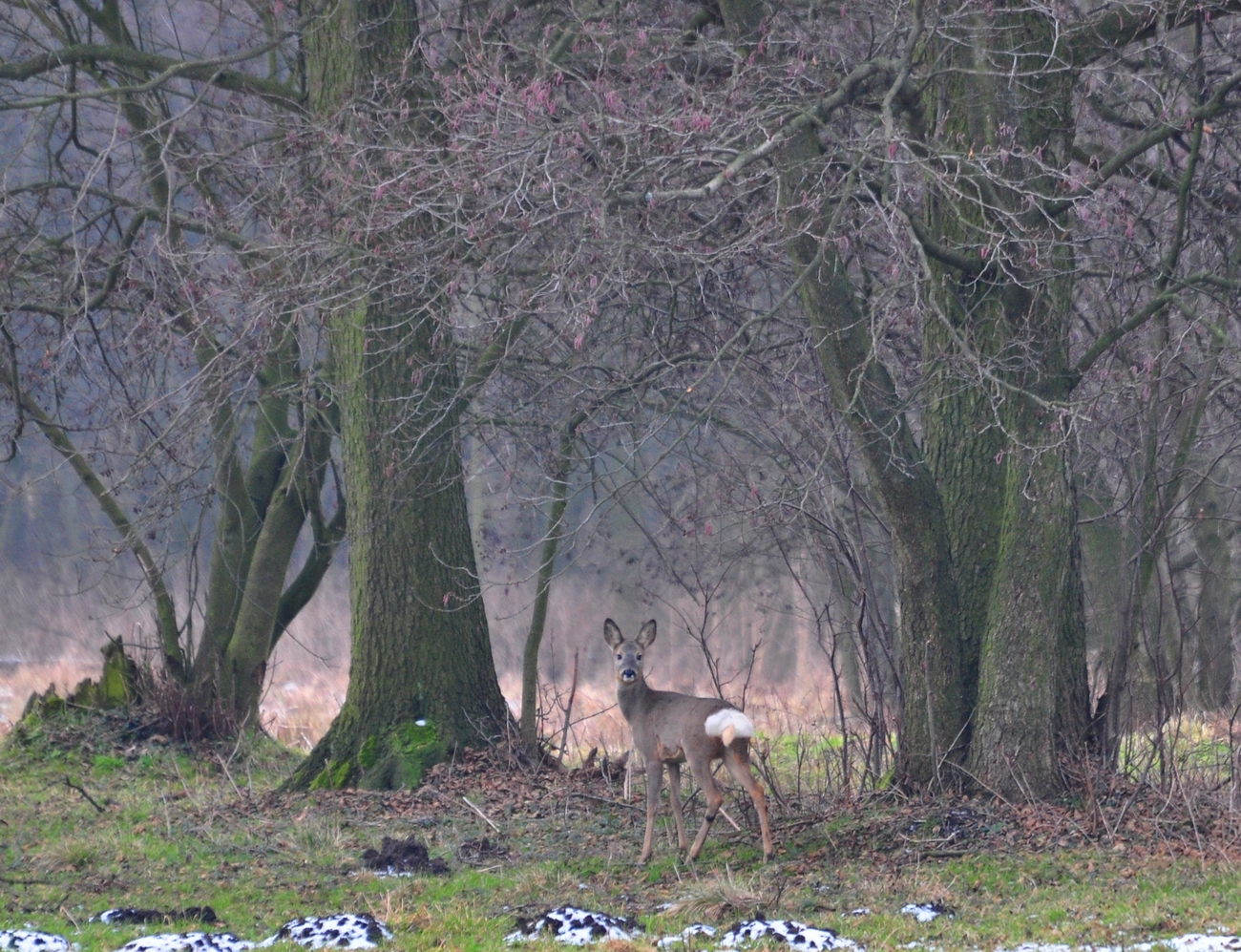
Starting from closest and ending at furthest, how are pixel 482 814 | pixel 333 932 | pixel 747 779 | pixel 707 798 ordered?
1. pixel 333 932
2. pixel 747 779
3. pixel 707 798
4. pixel 482 814

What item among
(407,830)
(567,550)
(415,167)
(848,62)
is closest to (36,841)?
(407,830)

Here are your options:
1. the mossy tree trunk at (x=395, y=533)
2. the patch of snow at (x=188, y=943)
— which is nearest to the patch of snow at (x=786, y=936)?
the patch of snow at (x=188, y=943)

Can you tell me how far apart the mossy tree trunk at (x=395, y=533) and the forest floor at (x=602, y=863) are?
56cm

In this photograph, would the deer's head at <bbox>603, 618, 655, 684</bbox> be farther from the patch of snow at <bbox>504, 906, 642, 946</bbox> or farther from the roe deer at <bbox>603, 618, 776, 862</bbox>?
Result: the patch of snow at <bbox>504, 906, 642, 946</bbox>

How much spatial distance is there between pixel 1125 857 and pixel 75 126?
407 inches

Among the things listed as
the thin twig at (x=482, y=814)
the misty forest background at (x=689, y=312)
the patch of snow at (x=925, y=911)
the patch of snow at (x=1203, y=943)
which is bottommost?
the patch of snow at (x=925, y=911)

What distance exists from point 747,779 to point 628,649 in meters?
1.48

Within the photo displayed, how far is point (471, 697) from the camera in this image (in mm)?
11594

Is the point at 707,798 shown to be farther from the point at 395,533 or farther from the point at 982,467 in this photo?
the point at 395,533

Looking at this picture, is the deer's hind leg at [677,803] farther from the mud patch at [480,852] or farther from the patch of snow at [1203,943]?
the patch of snow at [1203,943]

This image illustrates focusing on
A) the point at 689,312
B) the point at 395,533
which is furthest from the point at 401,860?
the point at 689,312

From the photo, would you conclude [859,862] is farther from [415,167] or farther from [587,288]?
[415,167]

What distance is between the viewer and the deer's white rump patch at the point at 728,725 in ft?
27.0

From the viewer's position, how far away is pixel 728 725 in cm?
827
